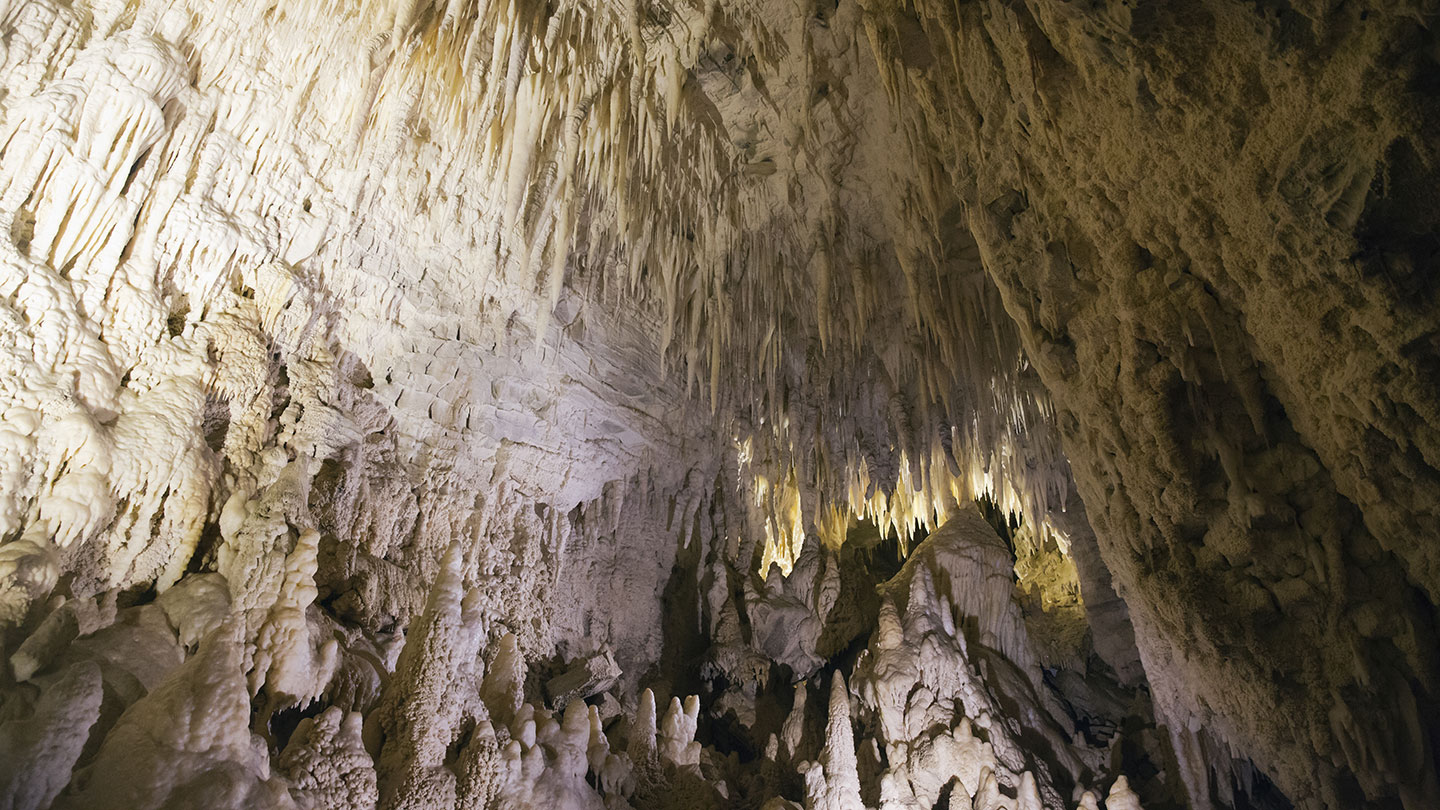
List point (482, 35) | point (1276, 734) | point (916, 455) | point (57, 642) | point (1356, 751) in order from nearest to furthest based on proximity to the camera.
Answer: point (1356, 751), point (1276, 734), point (57, 642), point (482, 35), point (916, 455)

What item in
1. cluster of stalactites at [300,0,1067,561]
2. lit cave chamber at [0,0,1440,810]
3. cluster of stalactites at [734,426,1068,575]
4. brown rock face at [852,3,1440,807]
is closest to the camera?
brown rock face at [852,3,1440,807]

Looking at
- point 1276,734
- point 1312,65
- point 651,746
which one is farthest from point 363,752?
point 1312,65

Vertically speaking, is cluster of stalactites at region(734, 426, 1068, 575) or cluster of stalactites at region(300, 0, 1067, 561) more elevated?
cluster of stalactites at region(300, 0, 1067, 561)

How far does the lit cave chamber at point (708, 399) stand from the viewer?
8.55ft

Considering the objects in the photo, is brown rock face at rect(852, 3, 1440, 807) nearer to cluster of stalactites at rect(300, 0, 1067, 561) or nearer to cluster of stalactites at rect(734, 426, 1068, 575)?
cluster of stalactites at rect(300, 0, 1067, 561)

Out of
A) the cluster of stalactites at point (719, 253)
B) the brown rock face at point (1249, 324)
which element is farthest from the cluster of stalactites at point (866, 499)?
the brown rock face at point (1249, 324)

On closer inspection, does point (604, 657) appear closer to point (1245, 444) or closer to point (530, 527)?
point (530, 527)

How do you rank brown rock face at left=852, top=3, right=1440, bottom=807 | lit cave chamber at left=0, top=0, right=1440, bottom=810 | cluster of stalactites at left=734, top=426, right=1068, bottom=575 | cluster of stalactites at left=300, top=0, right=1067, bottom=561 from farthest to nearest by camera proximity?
cluster of stalactites at left=734, top=426, right=1068, bottom=575 < cluster of stalactites at left=300, top=0, right=1067, bottom=561 < lit cave chamber at left=0, top=0, right=1440, bottom=810 < brown rock face at left=852, top=3, right=1440, bottom=807

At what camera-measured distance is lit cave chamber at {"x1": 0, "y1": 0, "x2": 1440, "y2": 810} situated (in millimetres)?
2605

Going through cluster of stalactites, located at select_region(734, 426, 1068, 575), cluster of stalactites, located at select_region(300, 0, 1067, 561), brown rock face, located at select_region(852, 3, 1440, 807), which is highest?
cluster of stalactites, located at select_region(300, 0, 1067, 561)

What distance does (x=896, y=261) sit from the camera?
784cm

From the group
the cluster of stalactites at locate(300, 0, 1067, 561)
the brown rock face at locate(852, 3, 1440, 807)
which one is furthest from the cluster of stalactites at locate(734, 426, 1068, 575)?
the brown rock face at locate(852, 3, 1440, 807)

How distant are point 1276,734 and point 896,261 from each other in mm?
5666

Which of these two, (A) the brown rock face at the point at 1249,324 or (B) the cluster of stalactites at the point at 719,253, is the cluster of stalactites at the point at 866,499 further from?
(A) the brown rock face at the point at 1249,324
